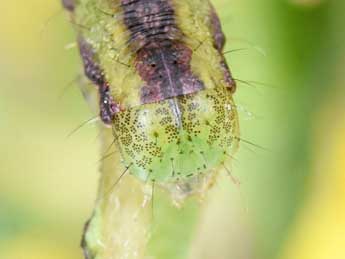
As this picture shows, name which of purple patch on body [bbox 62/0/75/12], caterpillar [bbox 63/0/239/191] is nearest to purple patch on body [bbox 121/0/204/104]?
caterpillar [bbox 63/0/239/191]

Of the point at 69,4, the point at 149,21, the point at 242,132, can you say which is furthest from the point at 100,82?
the point at 242,132

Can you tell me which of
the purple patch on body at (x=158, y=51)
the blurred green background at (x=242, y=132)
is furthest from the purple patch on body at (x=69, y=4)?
the blurred green background at (x=242, y=132)

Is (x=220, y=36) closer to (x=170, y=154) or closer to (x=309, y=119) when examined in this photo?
(x=170, y=154)

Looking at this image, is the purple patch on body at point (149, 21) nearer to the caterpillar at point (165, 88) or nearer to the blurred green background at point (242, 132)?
the caterpillar at point (165, 88)

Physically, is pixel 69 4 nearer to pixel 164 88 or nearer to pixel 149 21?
pixel 149 21

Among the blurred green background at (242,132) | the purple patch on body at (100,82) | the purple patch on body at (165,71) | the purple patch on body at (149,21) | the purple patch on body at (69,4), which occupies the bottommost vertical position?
the blurred green background at (242,132)

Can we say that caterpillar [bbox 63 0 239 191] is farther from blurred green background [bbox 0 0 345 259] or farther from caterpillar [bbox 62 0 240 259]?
blurred green background [bbox 0 0 345 259]
